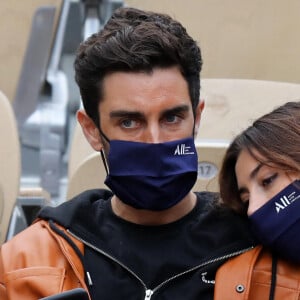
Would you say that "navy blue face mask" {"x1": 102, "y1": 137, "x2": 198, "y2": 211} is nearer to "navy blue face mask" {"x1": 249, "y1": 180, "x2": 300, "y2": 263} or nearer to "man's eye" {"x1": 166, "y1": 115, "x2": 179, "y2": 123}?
"man's eye" {"x1": 166, "y1": 115, "x2": 179, "y2": 123}

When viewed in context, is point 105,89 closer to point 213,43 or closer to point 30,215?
point 30,215

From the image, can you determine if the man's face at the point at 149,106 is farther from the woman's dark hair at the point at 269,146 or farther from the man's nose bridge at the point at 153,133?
the woman's dark hair at the point at 269,146

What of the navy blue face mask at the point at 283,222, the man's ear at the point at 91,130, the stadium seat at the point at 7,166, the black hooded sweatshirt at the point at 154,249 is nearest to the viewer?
the navy blue face mask at the point at 283,222

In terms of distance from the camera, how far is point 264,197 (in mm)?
1306

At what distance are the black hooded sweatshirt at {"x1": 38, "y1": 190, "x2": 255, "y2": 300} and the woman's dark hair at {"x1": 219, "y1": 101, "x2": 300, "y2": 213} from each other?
43mm

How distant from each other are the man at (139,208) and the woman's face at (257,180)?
0.26 feet

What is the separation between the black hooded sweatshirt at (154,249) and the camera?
4.43ft

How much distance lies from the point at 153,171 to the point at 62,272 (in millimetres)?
241

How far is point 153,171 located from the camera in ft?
4.49

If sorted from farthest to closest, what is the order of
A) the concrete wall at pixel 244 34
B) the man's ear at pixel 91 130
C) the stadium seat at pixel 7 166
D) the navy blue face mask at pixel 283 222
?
1. the concrete wall at pixel 244 34
2. the stadium seat at pixel 7 166
3. the man's ear at pixel 91 130
4. the navy blue face mask at pixel 283 222

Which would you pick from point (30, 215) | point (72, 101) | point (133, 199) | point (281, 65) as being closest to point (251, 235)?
point (133, 199)

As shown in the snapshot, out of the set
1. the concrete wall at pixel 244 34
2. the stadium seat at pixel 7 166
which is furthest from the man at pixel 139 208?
the concrete wall at pixel 244 34

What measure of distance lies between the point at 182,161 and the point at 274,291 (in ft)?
0.92

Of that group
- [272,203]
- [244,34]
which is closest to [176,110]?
[272,203]
